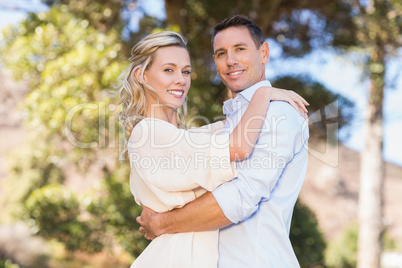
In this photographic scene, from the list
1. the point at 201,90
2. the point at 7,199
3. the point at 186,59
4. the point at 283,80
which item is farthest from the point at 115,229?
the point at 7,199

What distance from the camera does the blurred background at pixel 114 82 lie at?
733 centimetres

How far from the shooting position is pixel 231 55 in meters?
2.70

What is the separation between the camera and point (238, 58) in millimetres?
2680

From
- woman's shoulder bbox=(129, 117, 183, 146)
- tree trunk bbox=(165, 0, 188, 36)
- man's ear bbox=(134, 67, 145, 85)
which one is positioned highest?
tree trunk bbox=(165, 0, 188, 36)

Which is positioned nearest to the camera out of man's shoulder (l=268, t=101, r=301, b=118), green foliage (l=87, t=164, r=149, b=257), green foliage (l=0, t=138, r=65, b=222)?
man's shoulder (l=268, t=101, r=301, b=118)

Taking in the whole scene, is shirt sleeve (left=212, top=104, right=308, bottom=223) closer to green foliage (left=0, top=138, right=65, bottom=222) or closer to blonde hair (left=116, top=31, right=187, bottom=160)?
blonde hair (left=116, top=31, right=187, bottom=160)

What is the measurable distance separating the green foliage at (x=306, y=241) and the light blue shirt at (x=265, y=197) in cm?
677

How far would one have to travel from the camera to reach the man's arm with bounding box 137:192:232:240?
82.4 inches

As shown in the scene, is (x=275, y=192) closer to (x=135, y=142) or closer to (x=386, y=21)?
(x=135, y=142)

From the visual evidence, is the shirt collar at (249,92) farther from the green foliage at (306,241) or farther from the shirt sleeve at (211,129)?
the green foliage at (306,241)

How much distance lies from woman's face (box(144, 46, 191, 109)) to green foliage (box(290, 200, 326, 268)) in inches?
265

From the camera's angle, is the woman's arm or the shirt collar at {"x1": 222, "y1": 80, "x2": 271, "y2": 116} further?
the shirt collar at {"x1": 222, "y1": 80, "x2": 271, "y2": 116}

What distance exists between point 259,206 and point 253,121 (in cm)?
41

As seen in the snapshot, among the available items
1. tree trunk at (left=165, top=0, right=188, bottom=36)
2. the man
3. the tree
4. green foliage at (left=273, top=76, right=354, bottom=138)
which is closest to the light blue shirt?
the man
